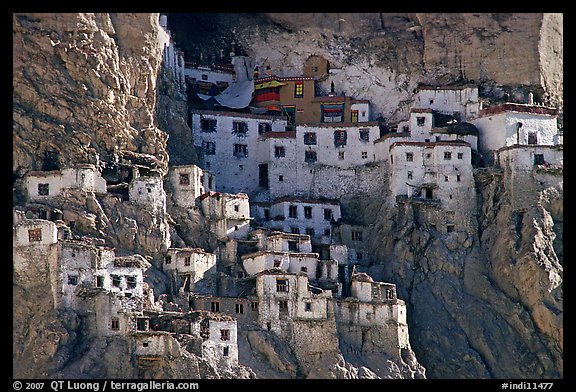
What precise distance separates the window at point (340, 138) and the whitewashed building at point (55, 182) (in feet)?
54.9

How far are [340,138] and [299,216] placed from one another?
5.88 meters

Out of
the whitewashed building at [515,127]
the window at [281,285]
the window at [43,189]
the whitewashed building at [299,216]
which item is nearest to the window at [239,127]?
the whitewashed building at [299,216]

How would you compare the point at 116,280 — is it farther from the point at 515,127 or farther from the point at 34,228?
the point at 515,127

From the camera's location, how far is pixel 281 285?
8556 cm

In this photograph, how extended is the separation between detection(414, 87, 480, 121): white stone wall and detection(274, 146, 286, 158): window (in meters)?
7.79

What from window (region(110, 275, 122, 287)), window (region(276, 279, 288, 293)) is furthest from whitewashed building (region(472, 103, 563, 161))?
window (region(110, 275, 122, 287))

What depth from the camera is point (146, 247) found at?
8600 cm

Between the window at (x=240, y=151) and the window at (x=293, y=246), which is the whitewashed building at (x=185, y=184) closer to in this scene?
the window at (x=293, y=246)

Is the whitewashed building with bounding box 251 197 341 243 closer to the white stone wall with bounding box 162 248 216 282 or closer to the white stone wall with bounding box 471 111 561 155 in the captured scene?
the white stone wall with bounding box 162 248 216 282

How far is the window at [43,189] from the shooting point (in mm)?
85188

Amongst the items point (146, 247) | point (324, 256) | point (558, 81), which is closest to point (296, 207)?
point (324, 256)

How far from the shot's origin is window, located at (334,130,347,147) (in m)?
97.6

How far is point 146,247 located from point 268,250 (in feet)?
20.1
